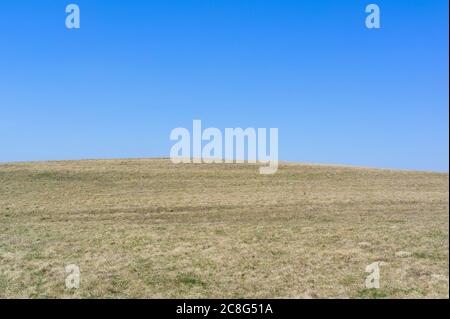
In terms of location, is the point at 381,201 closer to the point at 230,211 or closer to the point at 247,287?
the point at 230,211

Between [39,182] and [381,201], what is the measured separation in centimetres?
3766

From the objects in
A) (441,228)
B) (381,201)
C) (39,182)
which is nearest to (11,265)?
(441,228)

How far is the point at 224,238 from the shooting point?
73.1 feet

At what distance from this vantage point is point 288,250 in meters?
19.2

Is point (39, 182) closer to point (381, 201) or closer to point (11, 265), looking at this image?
point (11, 265)

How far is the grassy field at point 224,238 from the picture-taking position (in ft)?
48.6

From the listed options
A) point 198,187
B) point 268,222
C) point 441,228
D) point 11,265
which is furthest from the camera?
point 198,187

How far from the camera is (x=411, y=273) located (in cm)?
1509

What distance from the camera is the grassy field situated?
48.6 feet
